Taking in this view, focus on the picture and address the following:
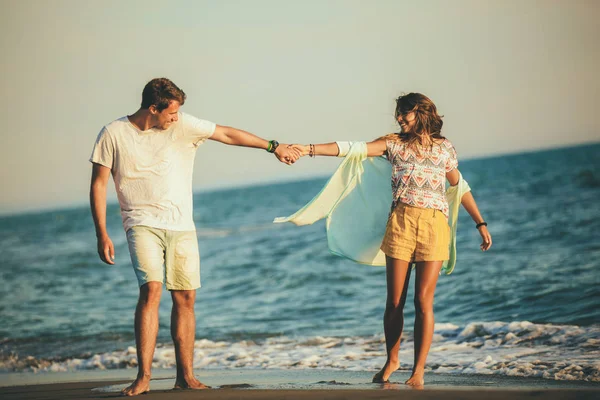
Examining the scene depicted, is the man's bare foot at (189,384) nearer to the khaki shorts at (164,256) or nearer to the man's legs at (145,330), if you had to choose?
the man's legs at (145,330)

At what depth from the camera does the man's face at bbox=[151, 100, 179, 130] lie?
16.0 ft

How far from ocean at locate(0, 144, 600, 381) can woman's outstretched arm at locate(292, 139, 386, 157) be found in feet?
6.62

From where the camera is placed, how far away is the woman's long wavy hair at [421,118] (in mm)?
5211

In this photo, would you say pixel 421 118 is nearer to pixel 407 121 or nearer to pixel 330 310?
pixel 407 121

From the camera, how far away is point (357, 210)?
5914 millimetres

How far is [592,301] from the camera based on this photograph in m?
8.55

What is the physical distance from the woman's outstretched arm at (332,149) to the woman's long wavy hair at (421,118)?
0.17m

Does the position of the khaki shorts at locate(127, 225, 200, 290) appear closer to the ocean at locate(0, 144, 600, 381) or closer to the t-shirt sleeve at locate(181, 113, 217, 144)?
the t-shirt sleeve at locate(181, 113, 217, 144)

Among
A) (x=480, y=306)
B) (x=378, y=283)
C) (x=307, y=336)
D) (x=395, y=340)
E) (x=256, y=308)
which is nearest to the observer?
(x=395, y=340)

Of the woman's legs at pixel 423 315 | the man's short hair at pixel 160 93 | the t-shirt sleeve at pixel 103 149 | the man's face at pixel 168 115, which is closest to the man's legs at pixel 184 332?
the t-shirt sleeve at pixel 103 149

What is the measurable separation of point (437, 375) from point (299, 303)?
483 centimetres

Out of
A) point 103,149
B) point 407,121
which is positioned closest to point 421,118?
point 407,121

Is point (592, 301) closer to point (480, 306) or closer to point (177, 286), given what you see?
point (480, 306)

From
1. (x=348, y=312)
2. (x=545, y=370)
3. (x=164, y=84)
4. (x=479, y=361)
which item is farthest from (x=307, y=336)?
(x=164, y=84)
